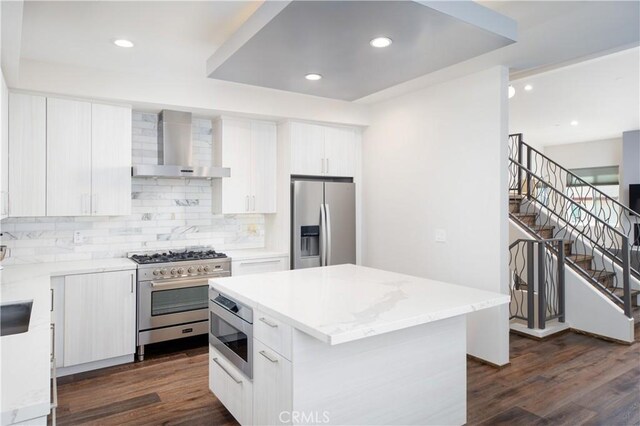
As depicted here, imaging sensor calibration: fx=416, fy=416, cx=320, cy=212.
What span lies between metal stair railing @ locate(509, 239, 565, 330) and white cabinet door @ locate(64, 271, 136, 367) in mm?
3847

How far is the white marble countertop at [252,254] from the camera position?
14.2 feet

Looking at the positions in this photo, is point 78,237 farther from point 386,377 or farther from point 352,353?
point 386,377

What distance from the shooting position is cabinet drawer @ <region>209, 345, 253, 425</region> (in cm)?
237

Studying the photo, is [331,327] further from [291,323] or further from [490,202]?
A: [490,202]

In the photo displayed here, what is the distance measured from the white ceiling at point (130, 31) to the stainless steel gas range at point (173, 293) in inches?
69.8

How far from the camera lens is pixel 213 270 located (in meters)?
4.10

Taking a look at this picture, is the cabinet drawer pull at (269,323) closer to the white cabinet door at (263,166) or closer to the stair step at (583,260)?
the white cabinet door at (263,166)

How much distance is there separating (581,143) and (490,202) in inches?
324

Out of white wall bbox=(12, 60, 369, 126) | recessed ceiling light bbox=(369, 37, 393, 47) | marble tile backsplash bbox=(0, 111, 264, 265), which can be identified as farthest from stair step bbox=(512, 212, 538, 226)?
recessed ceiling light bbox=(369, 37, 393, 47)

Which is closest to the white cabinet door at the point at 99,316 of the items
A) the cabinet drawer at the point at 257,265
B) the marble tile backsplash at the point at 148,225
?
the marble tile backsplash at the point at 148,225

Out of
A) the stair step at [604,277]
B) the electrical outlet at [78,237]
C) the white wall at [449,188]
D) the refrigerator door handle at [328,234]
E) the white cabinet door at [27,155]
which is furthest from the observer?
the stair step at [604,277]

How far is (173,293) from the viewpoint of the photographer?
3908 mm

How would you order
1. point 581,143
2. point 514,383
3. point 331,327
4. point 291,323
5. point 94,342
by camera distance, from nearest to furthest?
point 331,327, point 291,323, point 514,383, point 94,342, point 581,143

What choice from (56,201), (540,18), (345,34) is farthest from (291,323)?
(56,201)
